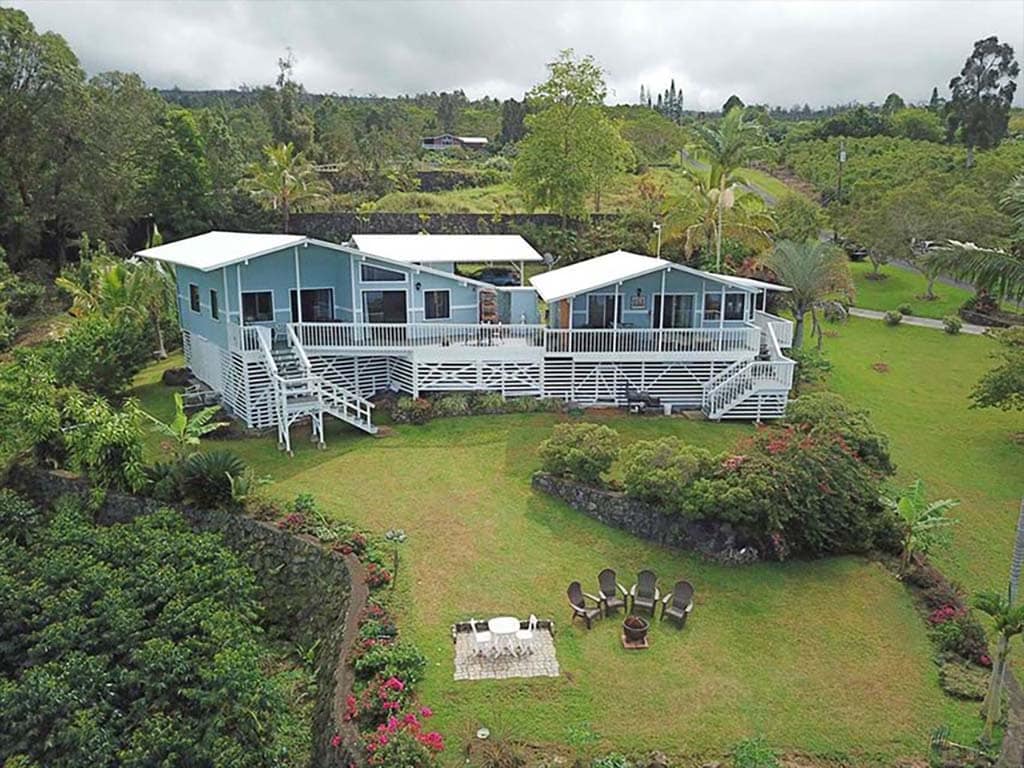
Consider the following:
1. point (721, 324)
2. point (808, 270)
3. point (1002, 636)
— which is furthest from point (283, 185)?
point (1002, 636)

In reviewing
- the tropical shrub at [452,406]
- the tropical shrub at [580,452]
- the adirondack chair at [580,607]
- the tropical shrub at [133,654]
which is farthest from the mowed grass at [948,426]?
the tropical shrub at [133,654]

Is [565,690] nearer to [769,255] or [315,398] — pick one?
[315,398]

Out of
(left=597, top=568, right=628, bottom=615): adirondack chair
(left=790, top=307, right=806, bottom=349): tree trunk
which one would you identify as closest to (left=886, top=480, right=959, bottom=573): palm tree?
(left=597, top=568, right=628, bottom=615): adirondack chair

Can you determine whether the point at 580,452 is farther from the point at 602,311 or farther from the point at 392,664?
the point at 602,311

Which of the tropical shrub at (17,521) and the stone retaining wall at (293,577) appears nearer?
the stone retaining wall at (293,577)

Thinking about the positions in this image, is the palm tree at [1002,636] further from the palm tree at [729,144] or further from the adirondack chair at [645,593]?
the palm tree at [729,144]

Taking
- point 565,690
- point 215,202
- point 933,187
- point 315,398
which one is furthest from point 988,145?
point 565,690
